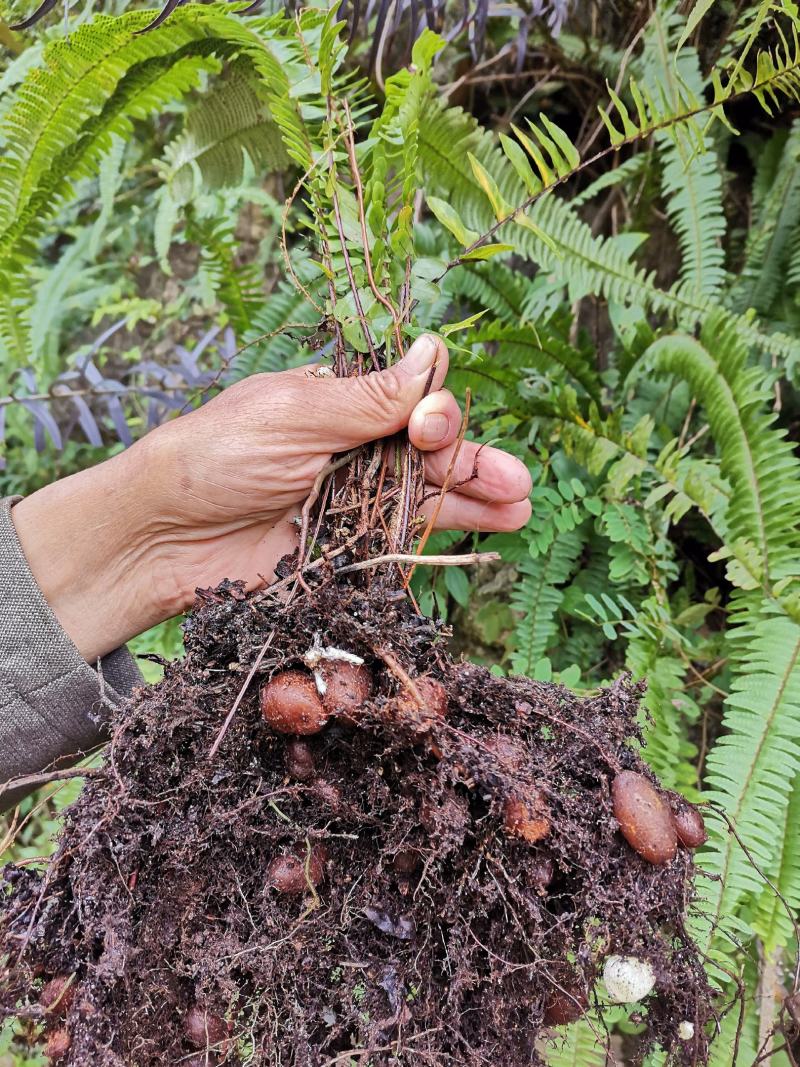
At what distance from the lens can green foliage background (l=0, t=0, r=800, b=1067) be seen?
1.20 m

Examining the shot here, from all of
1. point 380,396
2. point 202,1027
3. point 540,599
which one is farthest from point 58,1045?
point 540,599

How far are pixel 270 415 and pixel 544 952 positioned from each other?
0.89 meters

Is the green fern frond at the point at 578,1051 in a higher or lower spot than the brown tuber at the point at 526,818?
lower

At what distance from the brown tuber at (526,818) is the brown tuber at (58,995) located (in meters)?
0.59

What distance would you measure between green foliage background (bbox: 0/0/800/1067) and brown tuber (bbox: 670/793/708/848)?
86mm

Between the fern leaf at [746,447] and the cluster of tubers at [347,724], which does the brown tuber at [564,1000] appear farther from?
the fern leaf at [746,447]

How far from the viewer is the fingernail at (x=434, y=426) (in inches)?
45.8

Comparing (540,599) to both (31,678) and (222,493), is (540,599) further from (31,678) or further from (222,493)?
(31,678)

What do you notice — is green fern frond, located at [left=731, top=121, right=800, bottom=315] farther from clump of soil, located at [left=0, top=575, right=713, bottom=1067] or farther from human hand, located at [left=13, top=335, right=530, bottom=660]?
clump of soil, located at [left=0, top=575, right=713, bottom=1067]

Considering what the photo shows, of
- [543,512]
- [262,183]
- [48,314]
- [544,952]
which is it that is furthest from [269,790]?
[262,183]

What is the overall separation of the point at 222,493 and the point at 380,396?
1.16 feet

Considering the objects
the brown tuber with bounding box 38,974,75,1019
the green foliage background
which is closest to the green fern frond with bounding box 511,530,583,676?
the green foliage background

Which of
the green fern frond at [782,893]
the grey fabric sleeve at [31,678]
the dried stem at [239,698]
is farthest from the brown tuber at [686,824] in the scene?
the grey fabric sleeve at [31,678]

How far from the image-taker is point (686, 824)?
97 cm
